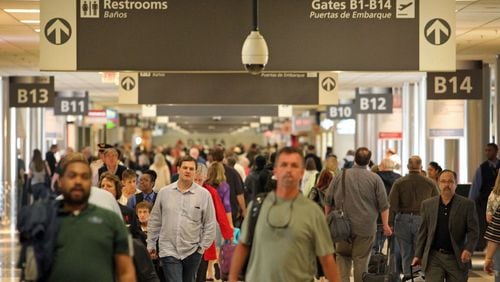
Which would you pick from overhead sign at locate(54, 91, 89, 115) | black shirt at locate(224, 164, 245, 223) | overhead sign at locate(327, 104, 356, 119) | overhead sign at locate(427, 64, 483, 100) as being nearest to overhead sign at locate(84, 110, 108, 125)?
overhead sign at locate(54, 91, 89, 115)

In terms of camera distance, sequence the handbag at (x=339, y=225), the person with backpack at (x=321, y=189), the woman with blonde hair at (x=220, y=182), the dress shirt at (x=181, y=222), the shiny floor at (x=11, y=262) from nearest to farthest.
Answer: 1. the dress shirt at (x=181, y=222)
2. the handbag at (x=339, y=225)
3. the person with backpack at (x=321, y=189)
4. the woman with blonde hair at (x=220, y=182)
5. the shiny floor at (x=11, y=262)

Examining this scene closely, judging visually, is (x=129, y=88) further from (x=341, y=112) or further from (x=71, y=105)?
(x=341, y=112)

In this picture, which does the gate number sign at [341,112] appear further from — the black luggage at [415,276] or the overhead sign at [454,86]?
the black luggage at [415,276]

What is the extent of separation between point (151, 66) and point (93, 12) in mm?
828

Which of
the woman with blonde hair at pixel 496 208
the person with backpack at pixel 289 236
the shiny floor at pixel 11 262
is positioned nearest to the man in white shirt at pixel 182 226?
the woman with blonde hair at pixel 496 208

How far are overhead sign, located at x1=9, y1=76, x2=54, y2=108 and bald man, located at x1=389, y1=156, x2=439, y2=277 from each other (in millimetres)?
14965

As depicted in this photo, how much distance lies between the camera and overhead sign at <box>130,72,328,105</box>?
22000 millimetres

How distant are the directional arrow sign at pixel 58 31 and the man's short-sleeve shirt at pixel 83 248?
18.3ft

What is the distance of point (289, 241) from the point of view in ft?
24.7

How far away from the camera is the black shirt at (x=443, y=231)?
11305mm

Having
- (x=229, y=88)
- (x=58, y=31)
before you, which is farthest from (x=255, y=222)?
(x=229, y=88)

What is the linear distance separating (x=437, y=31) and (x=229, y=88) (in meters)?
10.4

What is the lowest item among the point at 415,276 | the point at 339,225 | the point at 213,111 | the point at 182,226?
the point at 415,276

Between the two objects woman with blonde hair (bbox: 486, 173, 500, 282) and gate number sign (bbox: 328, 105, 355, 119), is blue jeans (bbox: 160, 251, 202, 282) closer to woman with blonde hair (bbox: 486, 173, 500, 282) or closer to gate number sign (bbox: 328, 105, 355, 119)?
woman with blonde hair (bbox: 486, 173, 500, 282)
